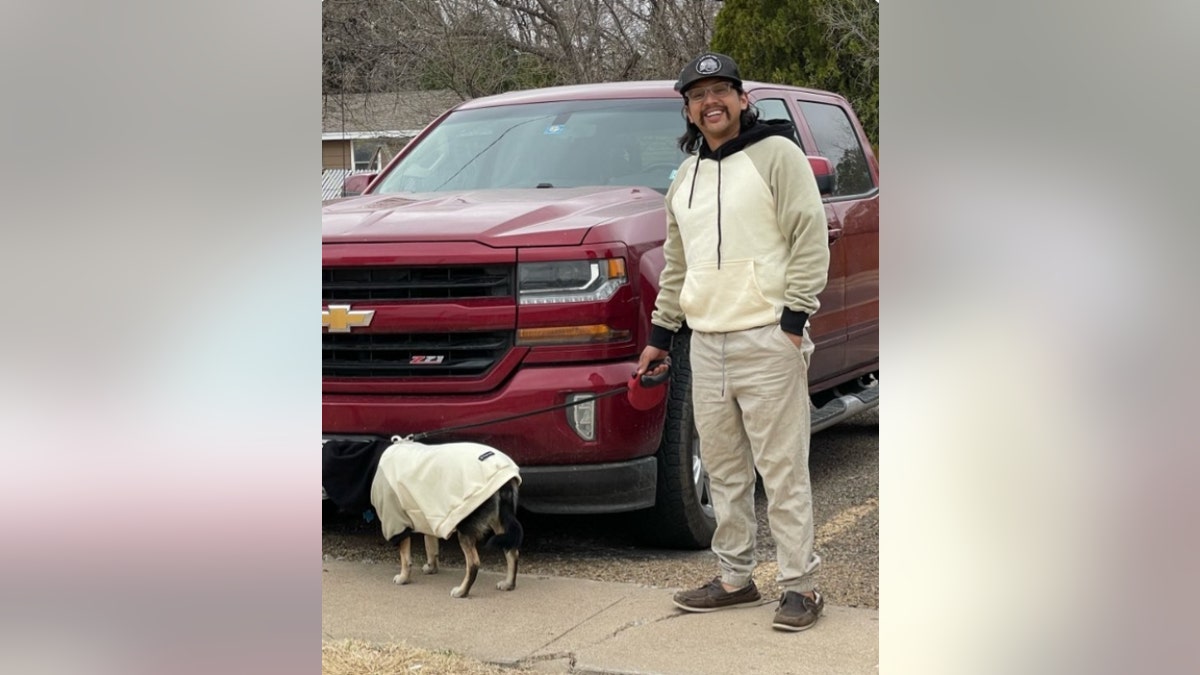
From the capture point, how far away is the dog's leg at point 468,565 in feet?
16.0

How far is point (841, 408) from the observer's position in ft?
21.3

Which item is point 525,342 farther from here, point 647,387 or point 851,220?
point 851,220

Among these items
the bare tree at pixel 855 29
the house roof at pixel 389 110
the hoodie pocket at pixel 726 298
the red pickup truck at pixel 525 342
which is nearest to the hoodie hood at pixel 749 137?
the hoodie pocket at pixel 726 298

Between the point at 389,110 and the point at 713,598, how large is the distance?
46.0ft

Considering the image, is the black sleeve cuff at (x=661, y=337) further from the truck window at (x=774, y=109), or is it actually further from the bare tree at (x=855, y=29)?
the bare tree at (x=855, y=29)

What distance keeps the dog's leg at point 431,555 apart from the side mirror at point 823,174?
2007mm

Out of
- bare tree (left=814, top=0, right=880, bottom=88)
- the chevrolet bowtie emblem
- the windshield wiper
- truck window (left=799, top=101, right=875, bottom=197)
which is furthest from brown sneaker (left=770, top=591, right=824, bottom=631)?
bare tree (left=814, top=0, right=880, bottom=88)

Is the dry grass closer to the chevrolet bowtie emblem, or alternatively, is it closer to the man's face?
the chevrolet bowtie emblem

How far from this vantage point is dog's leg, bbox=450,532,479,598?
488 cm

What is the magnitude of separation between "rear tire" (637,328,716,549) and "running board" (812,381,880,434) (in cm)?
78

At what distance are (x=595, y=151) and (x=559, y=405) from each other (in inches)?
59.3

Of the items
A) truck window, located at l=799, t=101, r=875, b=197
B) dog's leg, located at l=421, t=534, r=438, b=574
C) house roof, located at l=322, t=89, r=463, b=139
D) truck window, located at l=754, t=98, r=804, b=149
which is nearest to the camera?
dog's leg, located at l=421, t=534, r=438, b=574
